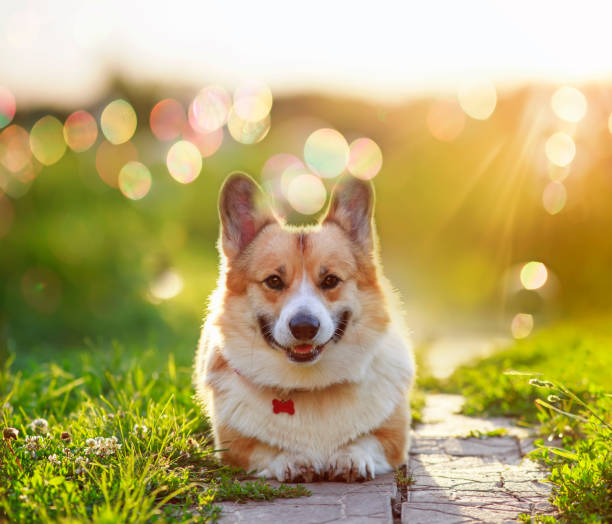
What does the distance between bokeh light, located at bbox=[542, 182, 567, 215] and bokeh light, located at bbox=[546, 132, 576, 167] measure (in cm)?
43

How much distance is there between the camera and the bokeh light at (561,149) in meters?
11.8

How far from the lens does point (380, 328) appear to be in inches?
153

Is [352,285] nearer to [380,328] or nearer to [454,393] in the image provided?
[380,328]

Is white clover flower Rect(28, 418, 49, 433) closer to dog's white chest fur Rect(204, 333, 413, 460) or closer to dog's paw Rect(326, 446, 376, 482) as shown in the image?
dog's white chest fur Rect(204, 333, 413, 460)

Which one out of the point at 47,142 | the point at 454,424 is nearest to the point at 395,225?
the point at 47,142

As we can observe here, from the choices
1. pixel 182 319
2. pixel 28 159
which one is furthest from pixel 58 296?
pixel 28 159

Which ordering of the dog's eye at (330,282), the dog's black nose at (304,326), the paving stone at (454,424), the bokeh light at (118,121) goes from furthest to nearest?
the bokeh light at (118,121) → the paving stone at (454,424) → the dog's eye at (330,282) → the dog's black nose at (304,326)

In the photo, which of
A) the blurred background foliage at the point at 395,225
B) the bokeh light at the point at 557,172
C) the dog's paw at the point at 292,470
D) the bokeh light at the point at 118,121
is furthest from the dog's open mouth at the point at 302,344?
the bokeh light at the point at 118,121

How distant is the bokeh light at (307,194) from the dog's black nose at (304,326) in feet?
33.5

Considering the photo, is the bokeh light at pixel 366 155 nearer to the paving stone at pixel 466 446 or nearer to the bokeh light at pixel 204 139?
the bokeh light at pixel 204 139

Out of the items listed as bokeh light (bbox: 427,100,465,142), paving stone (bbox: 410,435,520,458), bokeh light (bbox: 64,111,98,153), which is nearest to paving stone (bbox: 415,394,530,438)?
paving stone (bbox: 410,435,520,458)

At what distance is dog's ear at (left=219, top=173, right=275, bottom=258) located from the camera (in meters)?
4.14

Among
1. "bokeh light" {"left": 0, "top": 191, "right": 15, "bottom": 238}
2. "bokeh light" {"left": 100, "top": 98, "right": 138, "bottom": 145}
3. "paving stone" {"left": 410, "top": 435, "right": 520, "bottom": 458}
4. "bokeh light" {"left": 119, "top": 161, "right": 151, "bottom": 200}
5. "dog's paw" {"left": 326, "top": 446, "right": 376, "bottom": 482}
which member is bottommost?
"paving stone" {"left": 410, "top": 435, "right": 520, "bottom": 458}

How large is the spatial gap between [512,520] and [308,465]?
3.47 ft
